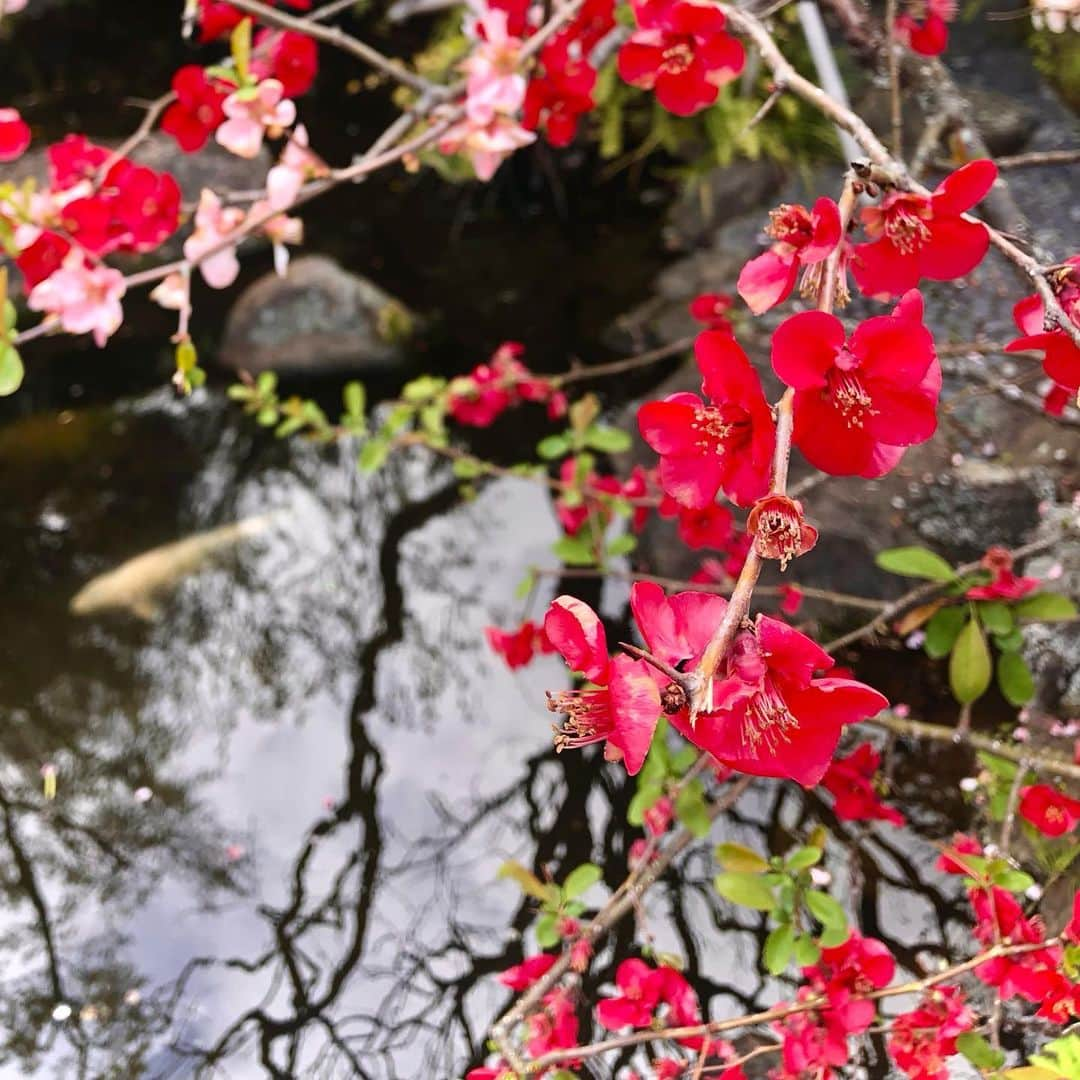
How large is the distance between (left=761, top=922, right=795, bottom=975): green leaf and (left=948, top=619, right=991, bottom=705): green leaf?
1.24 feet

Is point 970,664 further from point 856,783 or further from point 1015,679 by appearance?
point 856,783

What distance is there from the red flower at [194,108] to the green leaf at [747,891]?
1.17 meters

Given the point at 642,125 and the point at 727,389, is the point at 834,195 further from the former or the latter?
the point at 727,389

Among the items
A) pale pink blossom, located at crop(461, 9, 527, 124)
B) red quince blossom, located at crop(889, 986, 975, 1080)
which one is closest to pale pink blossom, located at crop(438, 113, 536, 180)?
pale pink blossom, located at crop(461, 9, 527, 124)

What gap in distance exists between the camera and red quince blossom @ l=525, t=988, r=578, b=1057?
34.6 inches

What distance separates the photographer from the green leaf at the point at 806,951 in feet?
2.77

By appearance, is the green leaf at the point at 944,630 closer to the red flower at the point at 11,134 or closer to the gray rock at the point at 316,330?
the red flower at the point at 11,134

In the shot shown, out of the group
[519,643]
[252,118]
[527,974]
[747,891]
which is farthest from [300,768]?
[252,118]

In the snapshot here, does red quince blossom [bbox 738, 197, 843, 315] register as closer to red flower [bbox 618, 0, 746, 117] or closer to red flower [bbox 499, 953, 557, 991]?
red flower [bbox 618, 0, 746, 117]

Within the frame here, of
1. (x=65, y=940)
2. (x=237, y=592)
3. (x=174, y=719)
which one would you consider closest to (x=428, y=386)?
(x=237, y=592)

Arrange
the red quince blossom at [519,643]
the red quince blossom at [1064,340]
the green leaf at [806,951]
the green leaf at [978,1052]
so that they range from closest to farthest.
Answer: the red quince blossom at [1064,340] → the green leaf at [978,1052] → the green leaf at [806,951] → the red quince blossom at [519,643]

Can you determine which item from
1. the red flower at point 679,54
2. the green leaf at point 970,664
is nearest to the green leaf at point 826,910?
the green leaf at point 970,664

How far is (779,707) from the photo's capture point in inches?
16.4

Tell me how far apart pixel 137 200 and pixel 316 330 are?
126cm
